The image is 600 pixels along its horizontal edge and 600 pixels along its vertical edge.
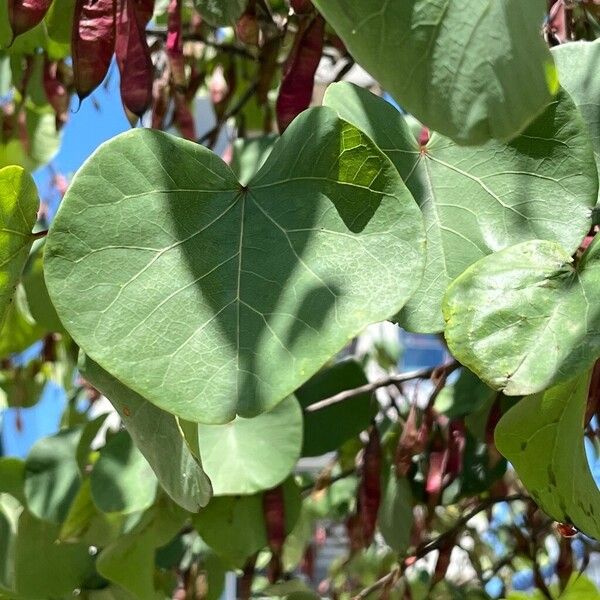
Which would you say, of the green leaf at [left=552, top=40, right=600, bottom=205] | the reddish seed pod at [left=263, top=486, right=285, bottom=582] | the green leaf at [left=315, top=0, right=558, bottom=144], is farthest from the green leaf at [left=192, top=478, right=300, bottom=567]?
the green leaf at [left=315, top=0, right=558, bottom=144]

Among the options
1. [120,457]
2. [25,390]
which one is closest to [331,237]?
[120,457]

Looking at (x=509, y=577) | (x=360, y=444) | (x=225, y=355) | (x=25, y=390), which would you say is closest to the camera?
(x=225, y=355)

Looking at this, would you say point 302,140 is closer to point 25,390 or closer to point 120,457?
point 120,457

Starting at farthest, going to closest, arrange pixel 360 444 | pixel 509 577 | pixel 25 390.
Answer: pixel 509 577 < pixel 25 390 < pixel 360 444

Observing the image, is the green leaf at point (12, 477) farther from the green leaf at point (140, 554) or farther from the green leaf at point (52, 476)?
the green leaf at point (140, 554)

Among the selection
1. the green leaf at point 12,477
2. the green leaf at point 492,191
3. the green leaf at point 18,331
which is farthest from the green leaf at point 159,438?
the green leaf at point 18,331

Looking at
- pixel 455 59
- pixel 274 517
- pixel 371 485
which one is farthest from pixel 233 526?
pixel 455 59

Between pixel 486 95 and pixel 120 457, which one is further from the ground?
pixel 486 95
